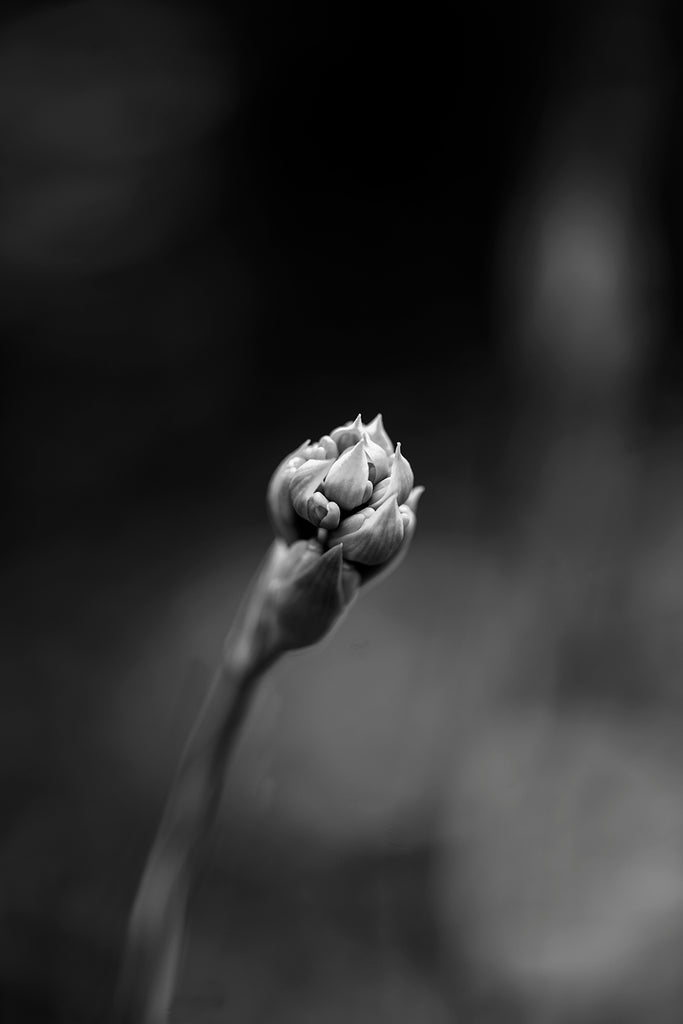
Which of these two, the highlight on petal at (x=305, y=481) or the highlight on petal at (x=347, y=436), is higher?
the highlight on petal at (x=347, y=436)

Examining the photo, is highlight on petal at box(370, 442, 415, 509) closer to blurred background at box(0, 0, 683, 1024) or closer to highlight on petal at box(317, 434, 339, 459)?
highlight on petal at box(317, 434, 339, 459)

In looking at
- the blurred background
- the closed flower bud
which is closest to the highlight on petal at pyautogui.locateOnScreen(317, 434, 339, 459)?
the closed flower bud

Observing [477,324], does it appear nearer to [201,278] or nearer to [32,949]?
[201,278]

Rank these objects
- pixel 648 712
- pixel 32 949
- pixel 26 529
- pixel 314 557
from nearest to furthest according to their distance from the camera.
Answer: pixel 314 557, pixel 32 949, pixel 648 712, pixel 26 529

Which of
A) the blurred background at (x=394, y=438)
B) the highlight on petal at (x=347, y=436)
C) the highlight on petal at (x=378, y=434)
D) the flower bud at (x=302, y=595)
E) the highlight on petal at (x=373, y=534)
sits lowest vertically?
the flower bud at (x=302, y=595)

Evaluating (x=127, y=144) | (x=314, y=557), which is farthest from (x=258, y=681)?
(x=127, y=144)

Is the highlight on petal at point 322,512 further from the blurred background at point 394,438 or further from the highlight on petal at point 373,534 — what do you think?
the blurred background at point 394,438

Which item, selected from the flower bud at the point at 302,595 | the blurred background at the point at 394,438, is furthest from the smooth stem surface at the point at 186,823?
the blurred background at the point at 394,438
